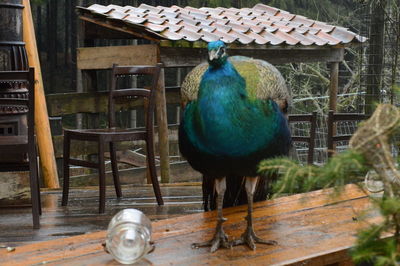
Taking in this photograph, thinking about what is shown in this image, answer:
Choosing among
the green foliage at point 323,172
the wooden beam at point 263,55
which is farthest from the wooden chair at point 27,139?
the green foliage at point 323,172

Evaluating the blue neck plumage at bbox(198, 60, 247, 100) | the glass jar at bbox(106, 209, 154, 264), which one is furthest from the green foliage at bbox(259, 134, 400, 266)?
the blue neck plumage at bbox(198, 60, 247, 100)

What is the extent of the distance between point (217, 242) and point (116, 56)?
4553mm

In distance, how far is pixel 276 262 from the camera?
2.36 metres

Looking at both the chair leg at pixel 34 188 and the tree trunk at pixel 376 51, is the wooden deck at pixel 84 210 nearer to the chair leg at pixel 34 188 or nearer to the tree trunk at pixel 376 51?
the chair leg at pixel 34 188

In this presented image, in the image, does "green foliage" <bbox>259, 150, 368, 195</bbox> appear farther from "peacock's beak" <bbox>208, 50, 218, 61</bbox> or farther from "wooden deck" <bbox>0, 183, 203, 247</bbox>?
"wooden deck" <bbox>0, 183, 203, 247</bbox>

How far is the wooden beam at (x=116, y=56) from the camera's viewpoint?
20.8 ft

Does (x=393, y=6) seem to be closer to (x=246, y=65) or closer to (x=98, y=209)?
(x=98, y=209)

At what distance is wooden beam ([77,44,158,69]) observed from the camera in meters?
6.35

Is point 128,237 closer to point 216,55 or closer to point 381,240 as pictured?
point 216,55

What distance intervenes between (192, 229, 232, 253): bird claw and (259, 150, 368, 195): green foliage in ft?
3.87

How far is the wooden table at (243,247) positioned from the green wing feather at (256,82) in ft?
1.44

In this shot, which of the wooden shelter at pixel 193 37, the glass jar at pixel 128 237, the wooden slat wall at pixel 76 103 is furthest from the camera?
the wooden slat wall at pixel 76 103

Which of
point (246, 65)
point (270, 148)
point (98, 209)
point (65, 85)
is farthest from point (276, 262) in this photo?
point (65, 85)

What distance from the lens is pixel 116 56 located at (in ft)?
22.7
